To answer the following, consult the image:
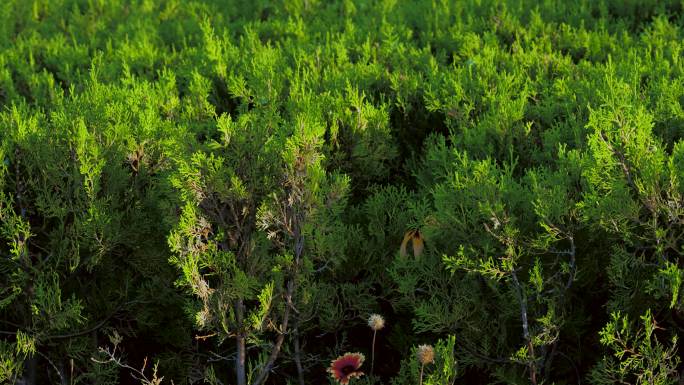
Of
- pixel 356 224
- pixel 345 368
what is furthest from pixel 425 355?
pixel 356 224

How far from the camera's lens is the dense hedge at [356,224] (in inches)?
141

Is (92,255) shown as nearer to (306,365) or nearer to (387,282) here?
(306,365)

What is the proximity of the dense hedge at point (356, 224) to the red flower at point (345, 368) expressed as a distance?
0.82 ft

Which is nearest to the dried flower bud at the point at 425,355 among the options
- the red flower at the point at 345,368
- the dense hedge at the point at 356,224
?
the dense hedge at the point at 356,224

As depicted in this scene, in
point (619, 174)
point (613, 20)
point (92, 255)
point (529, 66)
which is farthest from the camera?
point (613, 20)

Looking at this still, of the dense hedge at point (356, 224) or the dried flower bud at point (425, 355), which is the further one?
the dense hedge at point (356, 224)

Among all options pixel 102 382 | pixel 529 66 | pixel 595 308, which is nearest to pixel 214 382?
pixel 102 382

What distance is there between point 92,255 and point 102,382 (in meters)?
0.68

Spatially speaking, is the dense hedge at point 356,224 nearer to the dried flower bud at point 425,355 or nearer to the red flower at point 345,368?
the dried flower bud at point 425,355

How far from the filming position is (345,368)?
3.61m

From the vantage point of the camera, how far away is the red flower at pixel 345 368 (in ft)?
11.8

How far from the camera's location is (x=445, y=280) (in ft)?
13.0

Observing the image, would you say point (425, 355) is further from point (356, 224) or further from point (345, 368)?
point (356, 224)

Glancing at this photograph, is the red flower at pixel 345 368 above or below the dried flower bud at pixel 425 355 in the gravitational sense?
below
